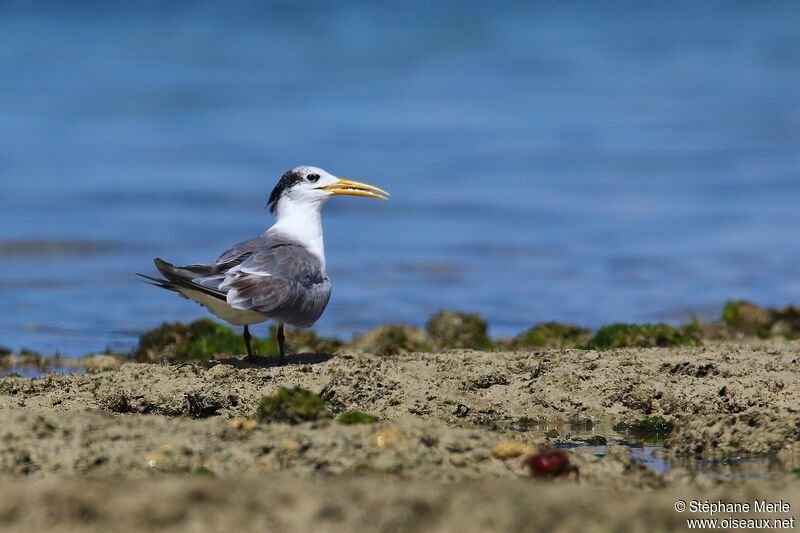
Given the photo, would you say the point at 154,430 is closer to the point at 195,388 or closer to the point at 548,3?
the point at 195,388

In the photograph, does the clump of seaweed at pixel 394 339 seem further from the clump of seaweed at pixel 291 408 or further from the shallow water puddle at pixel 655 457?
the clump of seaweed at pixel 291 408

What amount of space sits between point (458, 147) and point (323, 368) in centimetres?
1548

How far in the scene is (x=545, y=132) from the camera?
23.5 metres

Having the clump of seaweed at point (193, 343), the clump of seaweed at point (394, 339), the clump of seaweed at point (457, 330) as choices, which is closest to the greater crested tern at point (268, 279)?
the clump of seaweed at point (193, 343)

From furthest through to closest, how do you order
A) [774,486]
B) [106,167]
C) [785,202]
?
[106,167] → [785,202] → [774,486]

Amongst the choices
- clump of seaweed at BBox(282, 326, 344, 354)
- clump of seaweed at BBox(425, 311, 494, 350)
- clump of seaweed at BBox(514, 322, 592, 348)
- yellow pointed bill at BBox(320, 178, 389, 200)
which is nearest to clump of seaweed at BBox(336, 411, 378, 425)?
clump of seaweed at BBox(282, 326, 344, 354)

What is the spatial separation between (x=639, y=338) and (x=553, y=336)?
1184 millimetres

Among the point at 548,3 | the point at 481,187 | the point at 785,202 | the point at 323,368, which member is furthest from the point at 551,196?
the point at 548,3

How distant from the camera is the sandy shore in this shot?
3.79 metres

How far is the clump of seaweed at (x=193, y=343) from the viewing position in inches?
345

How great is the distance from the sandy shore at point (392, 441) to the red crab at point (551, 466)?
58 mm

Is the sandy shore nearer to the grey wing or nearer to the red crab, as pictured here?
the red crab


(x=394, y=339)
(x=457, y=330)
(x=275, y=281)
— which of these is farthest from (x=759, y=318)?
(x=275, y=281)

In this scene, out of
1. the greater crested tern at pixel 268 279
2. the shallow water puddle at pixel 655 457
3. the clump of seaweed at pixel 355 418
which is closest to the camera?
the shallow water puddle at pixel 655 457
